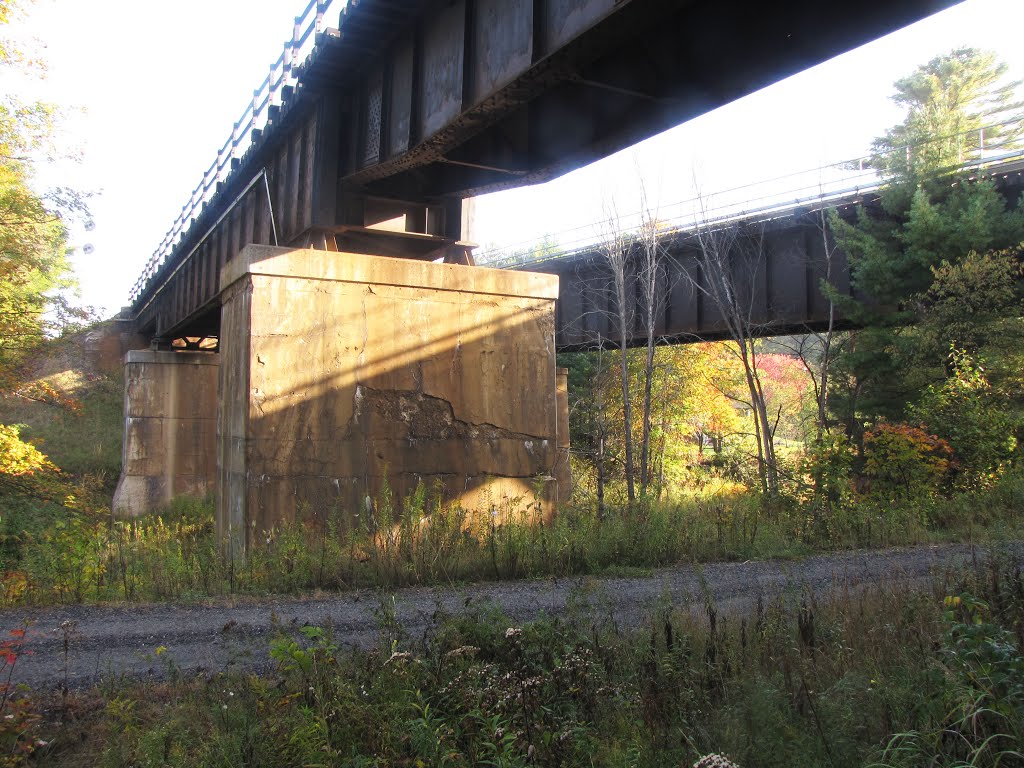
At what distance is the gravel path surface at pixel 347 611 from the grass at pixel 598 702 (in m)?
0.44

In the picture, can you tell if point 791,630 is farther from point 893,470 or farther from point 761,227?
point 761,227

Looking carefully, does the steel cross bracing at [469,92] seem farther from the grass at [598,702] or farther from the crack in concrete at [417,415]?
the grass at [598,702]

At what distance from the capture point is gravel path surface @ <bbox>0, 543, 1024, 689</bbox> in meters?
4.57

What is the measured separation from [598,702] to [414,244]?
7.98 m

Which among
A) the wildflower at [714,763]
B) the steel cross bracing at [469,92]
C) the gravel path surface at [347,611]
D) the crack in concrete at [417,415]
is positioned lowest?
the gravel path surface at [347,611]

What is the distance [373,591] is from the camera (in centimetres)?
663

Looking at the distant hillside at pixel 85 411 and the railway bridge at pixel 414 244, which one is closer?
the railway bridge at pixel 414 244

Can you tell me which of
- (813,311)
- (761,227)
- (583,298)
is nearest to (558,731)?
(813,311)

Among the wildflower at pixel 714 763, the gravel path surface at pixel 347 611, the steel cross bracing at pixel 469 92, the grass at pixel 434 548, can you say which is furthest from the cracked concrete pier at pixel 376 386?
the wildflower at pixel 714 763

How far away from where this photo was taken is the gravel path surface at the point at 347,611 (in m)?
4.57

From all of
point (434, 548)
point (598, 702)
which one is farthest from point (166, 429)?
point (598, 702)

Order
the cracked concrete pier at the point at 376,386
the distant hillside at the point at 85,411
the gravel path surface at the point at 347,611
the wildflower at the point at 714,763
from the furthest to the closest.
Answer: the distant hillside at the point at 85,411 → the cracked concrete pier at the point at 376,386 → the gravel path surface at the point at 347,611 → the wildflower at the point at 714,763

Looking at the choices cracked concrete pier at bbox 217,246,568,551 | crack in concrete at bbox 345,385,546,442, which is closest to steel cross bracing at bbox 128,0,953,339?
cracked concrete pier at bbox 217,246,568,551

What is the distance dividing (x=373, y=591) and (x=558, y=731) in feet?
→ 12.5
